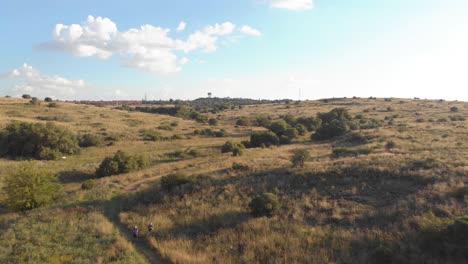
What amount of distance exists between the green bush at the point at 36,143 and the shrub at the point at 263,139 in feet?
85.5

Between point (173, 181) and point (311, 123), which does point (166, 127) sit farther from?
point (173, 181)

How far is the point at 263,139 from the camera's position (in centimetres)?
5469

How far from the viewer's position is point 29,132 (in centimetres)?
4550

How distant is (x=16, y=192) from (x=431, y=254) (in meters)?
26.7

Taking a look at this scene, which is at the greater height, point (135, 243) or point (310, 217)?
point (310, 217)

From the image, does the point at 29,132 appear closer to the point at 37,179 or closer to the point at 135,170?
the point at 135,170

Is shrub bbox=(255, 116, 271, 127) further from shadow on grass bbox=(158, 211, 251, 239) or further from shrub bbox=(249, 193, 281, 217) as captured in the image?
shadow on grass bbox=(158, 211, 251, 239)

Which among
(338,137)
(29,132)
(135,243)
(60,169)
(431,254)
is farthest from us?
(338,137)

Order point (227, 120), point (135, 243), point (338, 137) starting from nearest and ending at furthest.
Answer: point (135, 243) → point (338, 137) → point (227, 120)

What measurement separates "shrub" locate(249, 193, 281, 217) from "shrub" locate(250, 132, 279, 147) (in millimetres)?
32161

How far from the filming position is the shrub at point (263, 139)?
54156 mm

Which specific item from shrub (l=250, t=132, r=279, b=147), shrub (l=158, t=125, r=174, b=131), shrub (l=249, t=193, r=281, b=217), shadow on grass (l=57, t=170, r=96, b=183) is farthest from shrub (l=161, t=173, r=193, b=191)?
shrub (l=158, t=125, r=174, b=131)

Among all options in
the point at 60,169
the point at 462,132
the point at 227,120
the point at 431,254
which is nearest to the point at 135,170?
the point at 60,169

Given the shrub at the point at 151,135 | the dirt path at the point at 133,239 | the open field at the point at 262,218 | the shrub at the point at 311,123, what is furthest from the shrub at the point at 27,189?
the shrub at the point at 311,123
